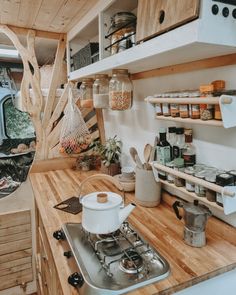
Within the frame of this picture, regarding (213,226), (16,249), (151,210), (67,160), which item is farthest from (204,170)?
(16,249)

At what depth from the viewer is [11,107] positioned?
3621mm

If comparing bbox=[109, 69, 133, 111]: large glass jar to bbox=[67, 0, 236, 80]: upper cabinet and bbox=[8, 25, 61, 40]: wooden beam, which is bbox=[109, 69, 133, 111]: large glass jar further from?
bbox=[8, 25, 61, 40]: wooden beam

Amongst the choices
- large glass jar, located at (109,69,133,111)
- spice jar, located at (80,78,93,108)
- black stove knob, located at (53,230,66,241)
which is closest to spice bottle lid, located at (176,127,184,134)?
large glass jar, located at (109,69,133,111)

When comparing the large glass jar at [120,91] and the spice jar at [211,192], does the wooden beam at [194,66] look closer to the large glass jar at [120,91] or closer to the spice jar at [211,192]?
the large glass jar at [120,91]

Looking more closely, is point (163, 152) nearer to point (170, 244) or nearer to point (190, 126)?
point (190, 126)

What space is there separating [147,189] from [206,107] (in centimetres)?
61

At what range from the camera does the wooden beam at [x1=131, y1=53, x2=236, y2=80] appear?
102cm

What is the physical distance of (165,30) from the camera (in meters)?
0.89

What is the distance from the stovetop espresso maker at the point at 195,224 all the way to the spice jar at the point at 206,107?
37cm

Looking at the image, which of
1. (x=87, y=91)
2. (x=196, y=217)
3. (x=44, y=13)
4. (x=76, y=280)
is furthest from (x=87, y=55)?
(x=76, y=280)

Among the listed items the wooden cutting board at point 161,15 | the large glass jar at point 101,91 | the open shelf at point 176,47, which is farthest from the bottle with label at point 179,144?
the large glass jar at point 101,91

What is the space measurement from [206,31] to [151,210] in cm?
96

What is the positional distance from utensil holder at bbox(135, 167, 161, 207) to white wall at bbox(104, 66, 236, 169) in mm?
277

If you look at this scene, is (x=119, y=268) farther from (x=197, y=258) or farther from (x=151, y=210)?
(x=151, y=210)
